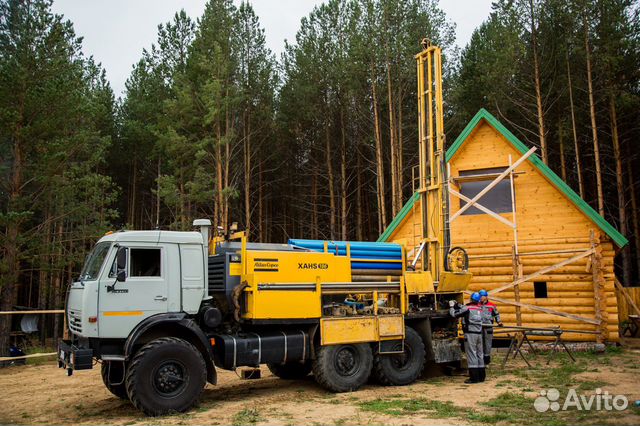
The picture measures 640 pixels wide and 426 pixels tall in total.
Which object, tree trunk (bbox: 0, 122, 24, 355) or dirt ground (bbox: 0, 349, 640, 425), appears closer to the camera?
dirt ground (bbox: 0, 349, 640, 425)

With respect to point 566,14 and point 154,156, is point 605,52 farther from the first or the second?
point 154,156

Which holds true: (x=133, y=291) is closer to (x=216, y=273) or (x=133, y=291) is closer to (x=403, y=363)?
(x=216, y=273)

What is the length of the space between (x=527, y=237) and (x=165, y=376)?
1321cm

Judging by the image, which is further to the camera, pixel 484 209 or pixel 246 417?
pixel 484 209

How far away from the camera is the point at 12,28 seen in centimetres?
2139

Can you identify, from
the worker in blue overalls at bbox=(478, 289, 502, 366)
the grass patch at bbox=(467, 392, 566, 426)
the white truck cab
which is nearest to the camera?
the grass patch at bbox=(467, 392, 566, 426)

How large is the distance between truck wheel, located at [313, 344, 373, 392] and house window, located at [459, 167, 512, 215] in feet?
30.2

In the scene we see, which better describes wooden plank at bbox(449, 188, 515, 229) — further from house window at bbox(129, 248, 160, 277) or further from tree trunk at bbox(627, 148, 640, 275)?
tree trunk at bbox(627, 148, 640, 275)

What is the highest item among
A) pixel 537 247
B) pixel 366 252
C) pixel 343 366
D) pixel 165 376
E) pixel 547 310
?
pixel 537 247

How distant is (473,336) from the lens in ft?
40.0

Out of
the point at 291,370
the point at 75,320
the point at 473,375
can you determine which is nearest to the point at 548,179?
the point at 473,375

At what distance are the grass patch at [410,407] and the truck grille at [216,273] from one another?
3605 millimetres

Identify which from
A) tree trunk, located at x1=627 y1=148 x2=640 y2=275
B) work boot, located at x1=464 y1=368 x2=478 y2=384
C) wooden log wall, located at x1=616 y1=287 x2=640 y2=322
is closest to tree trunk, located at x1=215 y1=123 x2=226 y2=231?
work boot, located at x1=464 y1=368 x2=478 y2=384

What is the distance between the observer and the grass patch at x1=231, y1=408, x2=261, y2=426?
339 inches
